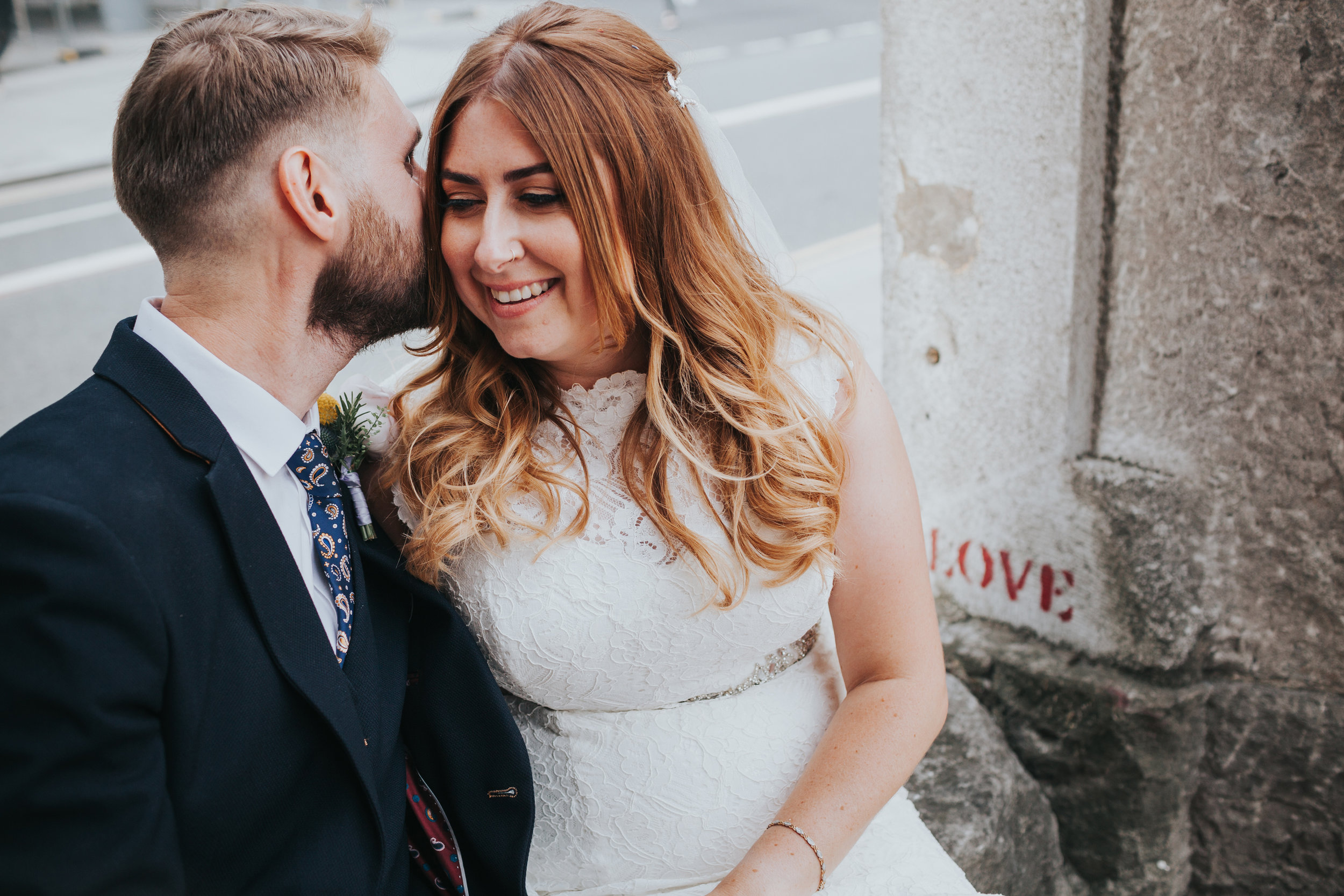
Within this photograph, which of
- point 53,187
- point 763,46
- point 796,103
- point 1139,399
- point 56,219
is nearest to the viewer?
point 1139,399

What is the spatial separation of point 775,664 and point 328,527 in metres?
0.84

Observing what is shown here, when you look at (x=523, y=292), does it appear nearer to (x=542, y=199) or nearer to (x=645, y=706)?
(x=542, y=199)

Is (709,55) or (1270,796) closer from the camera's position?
(1270,796)

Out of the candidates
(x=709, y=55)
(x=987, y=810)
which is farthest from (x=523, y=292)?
(x=709, y=55)

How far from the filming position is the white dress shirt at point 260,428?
1.46m

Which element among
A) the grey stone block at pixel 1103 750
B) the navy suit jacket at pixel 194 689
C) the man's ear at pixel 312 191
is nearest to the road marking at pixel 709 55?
the grey stone block at pixel 1103 750

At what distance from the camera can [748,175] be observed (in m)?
7.70

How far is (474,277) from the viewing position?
1759 mm

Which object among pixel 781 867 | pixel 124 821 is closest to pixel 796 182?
pixel 781 867

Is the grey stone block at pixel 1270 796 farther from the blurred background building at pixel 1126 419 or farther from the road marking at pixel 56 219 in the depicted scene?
the road marking at pixel 56 219

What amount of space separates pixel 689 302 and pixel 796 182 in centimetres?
609

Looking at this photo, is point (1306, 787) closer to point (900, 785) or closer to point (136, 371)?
point (900, 785)

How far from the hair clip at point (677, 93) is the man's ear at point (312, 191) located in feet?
1.92

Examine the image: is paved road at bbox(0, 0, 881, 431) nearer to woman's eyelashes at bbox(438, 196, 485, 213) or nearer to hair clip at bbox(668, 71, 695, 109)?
hair clip at bbox(668, 71, 695, 109)
